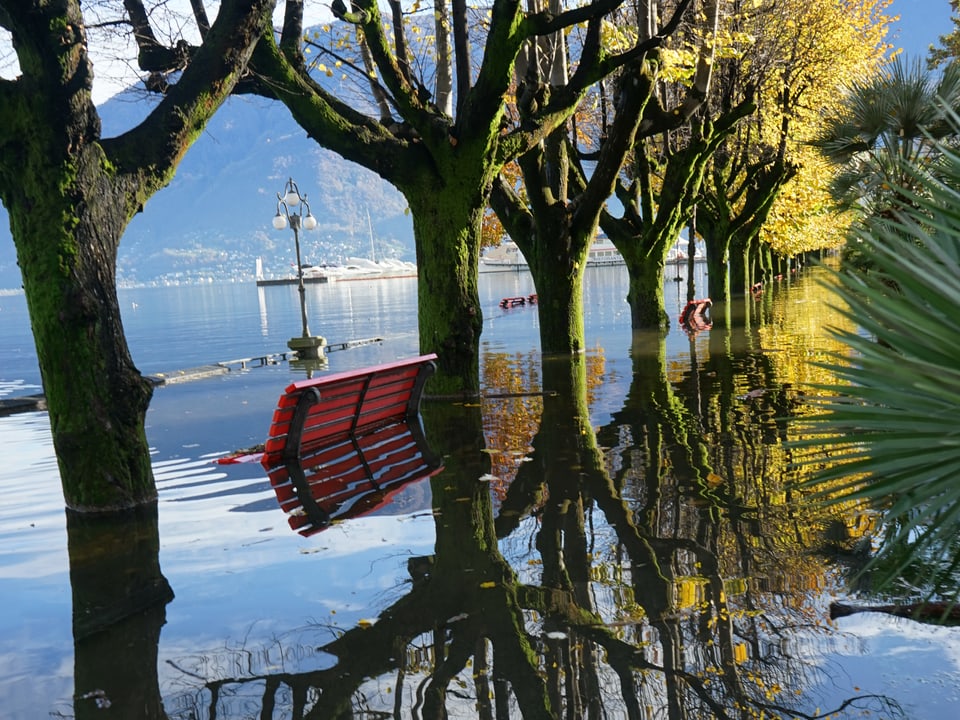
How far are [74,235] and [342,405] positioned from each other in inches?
127

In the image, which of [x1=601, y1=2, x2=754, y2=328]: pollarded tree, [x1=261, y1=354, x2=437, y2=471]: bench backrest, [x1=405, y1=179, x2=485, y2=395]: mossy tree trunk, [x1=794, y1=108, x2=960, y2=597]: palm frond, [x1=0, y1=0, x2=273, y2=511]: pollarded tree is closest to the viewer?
[x1=794, y1=108, x2=960, y2=597]: palm frond

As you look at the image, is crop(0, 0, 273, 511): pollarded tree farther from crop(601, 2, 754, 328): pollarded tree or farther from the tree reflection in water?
crop(601, 2, 754, 328): pollarded tree

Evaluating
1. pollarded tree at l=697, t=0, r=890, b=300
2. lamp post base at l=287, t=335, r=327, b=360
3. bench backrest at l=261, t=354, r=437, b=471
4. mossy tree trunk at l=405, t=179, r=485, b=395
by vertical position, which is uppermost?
pollarded tree at l=697, t=0, r=890, b=300

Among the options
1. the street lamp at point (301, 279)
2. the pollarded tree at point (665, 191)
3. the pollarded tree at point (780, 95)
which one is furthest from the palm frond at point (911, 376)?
the pollarded tree at point (780, 95)

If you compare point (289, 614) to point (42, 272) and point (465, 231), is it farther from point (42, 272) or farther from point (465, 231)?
point (465, 231)

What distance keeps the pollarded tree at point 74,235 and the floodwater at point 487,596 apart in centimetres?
60

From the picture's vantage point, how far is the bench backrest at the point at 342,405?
9016 mm

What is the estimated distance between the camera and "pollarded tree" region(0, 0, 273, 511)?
7555mm

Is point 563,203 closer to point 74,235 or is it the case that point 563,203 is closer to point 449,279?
point 449,279

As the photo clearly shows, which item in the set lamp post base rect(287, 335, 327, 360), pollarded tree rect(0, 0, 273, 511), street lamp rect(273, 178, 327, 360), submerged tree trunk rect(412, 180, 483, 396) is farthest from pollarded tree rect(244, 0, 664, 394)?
lamp post base rect(287, 335, 327, 360)

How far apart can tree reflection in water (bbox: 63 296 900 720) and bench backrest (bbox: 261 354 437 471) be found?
1349mm

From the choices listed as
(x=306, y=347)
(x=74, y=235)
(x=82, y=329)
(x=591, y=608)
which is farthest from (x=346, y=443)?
(x=306, y=347)

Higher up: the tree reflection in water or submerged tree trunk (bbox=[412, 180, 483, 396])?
submerged tree trunk (bbox=[412, 180, 483, 396])

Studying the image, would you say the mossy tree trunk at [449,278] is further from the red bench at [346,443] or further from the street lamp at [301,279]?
the street lamp at [301,279]
